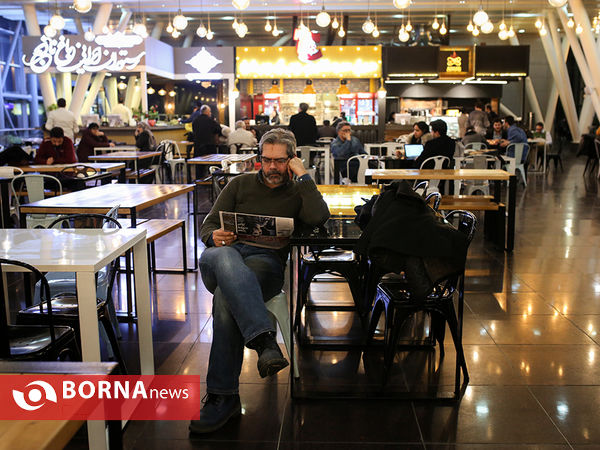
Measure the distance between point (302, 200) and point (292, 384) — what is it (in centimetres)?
88

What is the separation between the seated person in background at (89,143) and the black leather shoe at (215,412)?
8.20 meters

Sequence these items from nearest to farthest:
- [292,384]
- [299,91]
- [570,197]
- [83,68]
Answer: [292,384]
[570,197]
[83,68]
[299,91]

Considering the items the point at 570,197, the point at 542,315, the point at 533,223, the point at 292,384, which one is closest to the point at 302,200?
the point at 292,384

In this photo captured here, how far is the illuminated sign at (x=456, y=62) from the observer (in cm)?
1658

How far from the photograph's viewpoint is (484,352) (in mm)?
3467

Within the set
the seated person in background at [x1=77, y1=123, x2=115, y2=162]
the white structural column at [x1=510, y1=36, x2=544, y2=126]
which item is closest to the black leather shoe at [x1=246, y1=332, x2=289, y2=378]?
the seated person in background at [x1=77, y1=123, x2=115, y2=162]

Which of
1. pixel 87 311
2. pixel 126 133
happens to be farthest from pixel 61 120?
pixel 87 311

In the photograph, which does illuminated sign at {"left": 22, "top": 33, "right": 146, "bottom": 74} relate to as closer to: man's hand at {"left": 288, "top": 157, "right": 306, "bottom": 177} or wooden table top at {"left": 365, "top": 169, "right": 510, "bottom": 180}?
wooden table top at {"left": 365, "top": 169, "right": 510, "bottom": 180}

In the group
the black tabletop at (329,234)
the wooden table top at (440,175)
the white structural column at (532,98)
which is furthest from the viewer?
the white structural column at (532,98)

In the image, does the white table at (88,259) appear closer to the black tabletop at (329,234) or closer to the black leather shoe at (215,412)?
the black leather shoe at (215,412)

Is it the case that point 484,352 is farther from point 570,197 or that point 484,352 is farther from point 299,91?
point 299,91

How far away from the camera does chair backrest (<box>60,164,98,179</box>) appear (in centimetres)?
699

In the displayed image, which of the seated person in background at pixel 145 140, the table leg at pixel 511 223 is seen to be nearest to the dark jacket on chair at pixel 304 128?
the seated person in background at pixel 145 140

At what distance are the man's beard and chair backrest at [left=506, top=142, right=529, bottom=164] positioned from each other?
29.3 feet
